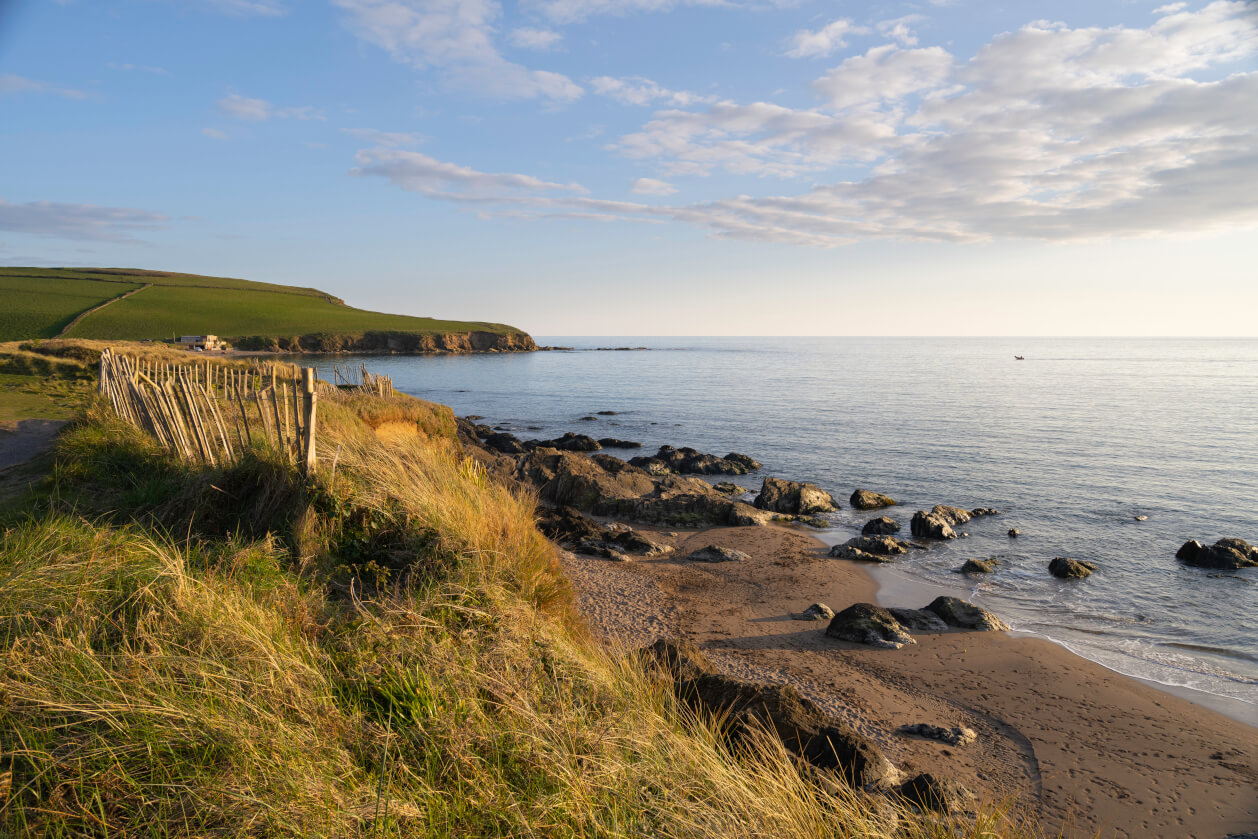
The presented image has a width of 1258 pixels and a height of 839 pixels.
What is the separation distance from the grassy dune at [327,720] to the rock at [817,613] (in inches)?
255

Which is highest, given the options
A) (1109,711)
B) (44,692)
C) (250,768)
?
(44,692)

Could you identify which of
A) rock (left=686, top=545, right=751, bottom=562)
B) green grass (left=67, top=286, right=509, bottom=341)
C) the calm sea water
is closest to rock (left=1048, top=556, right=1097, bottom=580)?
the calm sea water

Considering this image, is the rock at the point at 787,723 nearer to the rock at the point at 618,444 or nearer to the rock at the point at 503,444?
the rock at the point at 503,444

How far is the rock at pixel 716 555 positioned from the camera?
14789 mm

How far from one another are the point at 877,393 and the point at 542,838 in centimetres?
5923

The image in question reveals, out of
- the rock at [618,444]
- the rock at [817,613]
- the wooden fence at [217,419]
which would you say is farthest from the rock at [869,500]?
the wooden fence at [217,419]

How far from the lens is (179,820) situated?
9.57 ft

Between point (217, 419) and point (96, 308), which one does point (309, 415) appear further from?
point (96, 308)

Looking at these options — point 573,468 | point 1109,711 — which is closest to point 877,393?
point 573,468

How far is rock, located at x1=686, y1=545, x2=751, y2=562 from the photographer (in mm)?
14789

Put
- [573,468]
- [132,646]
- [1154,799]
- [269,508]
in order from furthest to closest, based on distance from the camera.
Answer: [573,468] → [269,508] → [1154,799] → [132,646]

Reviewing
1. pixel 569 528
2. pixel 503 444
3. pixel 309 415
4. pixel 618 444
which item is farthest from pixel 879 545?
pixel 503 444

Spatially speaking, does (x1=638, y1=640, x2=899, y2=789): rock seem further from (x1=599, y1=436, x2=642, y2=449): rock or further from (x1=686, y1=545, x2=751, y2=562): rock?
(x1=599, y1=436, x2=642, y2=449): rock

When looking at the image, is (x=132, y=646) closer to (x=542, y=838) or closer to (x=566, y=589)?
(x=542, y=838)
